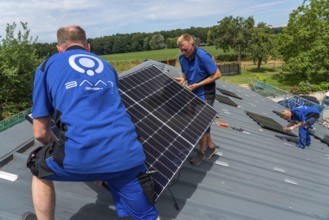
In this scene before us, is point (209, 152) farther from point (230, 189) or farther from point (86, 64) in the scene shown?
point (86, 64)

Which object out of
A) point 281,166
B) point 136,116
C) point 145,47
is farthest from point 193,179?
point 145,47

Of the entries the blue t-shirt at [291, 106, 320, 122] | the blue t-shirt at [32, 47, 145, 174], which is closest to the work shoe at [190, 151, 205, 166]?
the blue t-shirt at [32, 47, 145, 174]

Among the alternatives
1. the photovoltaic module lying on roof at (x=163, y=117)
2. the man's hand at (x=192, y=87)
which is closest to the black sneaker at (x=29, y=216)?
the photovoltaic module lying on roof at (x=163, y=117)

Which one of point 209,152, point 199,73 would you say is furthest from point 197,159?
point 199,73

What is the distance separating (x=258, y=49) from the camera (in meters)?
47.6

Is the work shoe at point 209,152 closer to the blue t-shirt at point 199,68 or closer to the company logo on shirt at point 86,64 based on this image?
the blue t-shirt at point 199,68

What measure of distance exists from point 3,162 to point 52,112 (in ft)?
5.93

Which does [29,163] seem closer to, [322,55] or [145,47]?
[322,55]

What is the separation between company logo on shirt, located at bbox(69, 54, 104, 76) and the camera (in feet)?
7.88

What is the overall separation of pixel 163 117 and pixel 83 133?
205 cm

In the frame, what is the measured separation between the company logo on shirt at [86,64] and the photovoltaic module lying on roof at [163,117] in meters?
1.13

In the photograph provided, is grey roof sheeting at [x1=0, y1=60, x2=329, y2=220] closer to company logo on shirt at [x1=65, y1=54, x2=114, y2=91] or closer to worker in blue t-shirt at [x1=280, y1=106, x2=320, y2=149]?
worker in blue t-shirt at [x1=280, y1=106, x2=320, y2=149]

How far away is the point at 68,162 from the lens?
2293mm

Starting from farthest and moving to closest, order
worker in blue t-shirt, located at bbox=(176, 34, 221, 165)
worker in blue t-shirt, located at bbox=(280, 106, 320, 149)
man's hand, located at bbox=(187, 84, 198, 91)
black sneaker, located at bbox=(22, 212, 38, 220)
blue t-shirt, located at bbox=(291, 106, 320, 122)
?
blue t-shirt, located at bbox=(291, 106, 320, 122) < worker in blue t-shirt, located at bbox=(280, 106, 320, 149) < man's hand, located at bbox=(187, 84, 198, 91) < worker in blue t-shirt, located at bbox=(176, 34, 221, 165) < black sneaker, located at bbox=(22, 212, 38, 220)
